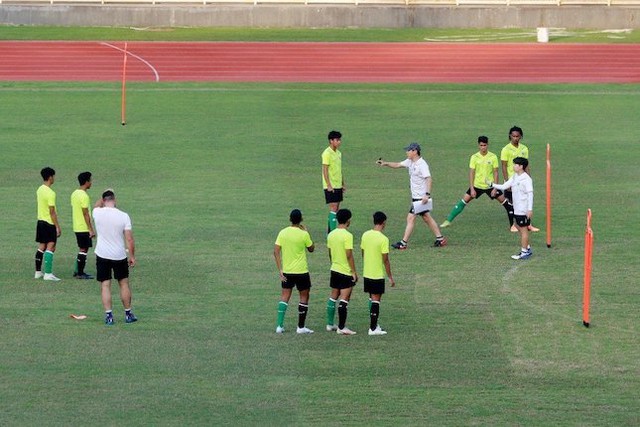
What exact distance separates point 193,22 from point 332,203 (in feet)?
118

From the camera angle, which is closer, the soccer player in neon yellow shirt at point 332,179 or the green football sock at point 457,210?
the soccer player in neon yellow shirt at point 332,179

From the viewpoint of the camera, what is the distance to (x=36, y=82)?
4609 centimetres

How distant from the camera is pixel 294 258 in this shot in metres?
18.6

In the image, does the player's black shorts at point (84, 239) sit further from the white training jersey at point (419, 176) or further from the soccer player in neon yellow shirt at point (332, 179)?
the white training jersey at point (419, 176)

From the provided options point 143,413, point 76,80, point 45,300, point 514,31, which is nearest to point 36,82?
point 76,80

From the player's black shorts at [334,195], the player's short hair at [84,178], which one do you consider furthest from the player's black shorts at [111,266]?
the player's black shorts at [334,195]

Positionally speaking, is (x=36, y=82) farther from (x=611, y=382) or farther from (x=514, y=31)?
(x=611, y=382)

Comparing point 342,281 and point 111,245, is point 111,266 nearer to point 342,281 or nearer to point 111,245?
point 111,245

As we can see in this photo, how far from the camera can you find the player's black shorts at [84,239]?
22.1 meters

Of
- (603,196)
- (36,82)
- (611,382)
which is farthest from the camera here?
(36,82)

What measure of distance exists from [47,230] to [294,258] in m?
5.54

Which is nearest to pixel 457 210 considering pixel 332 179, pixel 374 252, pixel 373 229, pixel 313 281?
pixel 332 179

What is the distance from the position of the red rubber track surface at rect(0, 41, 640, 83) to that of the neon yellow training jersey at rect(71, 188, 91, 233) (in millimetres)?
24900

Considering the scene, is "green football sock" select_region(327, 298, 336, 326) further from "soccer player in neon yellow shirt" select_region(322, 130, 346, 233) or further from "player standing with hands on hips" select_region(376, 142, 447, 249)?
"soccer player in neon yellow shirt" select_region(322, 130, 346, 233)
